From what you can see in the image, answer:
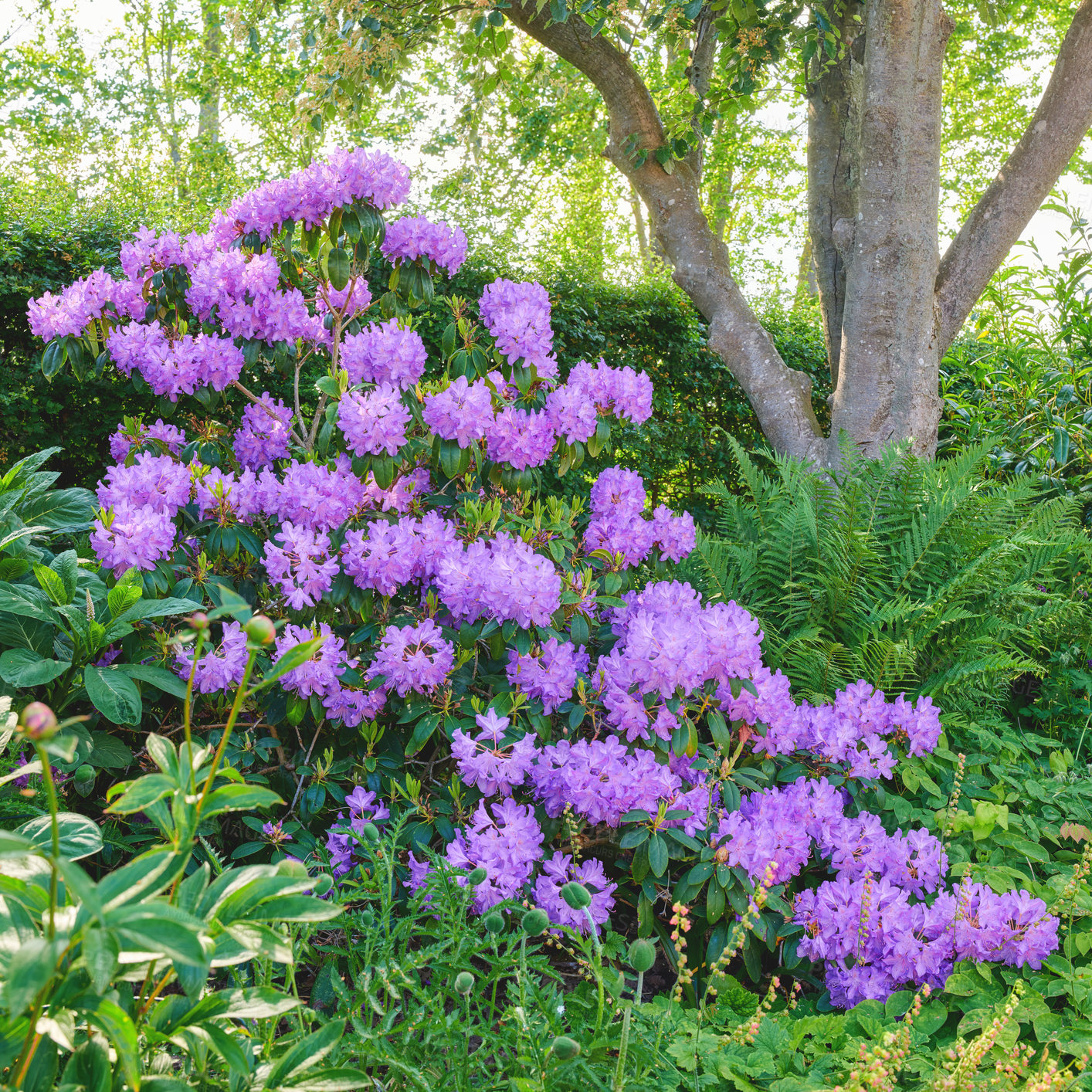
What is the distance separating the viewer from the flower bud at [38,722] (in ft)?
1.93

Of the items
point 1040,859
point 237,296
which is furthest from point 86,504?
point 1040,859

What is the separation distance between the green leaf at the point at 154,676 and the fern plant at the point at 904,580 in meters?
1.76

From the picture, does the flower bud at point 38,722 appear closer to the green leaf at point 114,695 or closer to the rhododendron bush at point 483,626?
the rhododendron bush at point 483,626

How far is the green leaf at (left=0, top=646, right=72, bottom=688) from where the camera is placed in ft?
6.03

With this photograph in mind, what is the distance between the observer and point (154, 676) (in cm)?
198

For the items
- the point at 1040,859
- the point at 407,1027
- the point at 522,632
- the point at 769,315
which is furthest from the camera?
the point at 769,315

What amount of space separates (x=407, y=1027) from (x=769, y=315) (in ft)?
22.1

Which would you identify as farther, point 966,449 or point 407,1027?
point 966,449

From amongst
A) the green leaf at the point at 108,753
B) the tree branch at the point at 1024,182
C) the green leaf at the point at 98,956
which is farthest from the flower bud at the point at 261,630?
the tree branch at the point at 1024,182

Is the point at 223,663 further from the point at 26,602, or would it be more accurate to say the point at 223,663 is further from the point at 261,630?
the point at 261,630

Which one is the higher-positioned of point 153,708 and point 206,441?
point 206,441

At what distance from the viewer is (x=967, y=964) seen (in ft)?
6.49

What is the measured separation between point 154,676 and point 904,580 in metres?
2.47

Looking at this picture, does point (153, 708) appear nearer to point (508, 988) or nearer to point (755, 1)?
point (508, 988)
